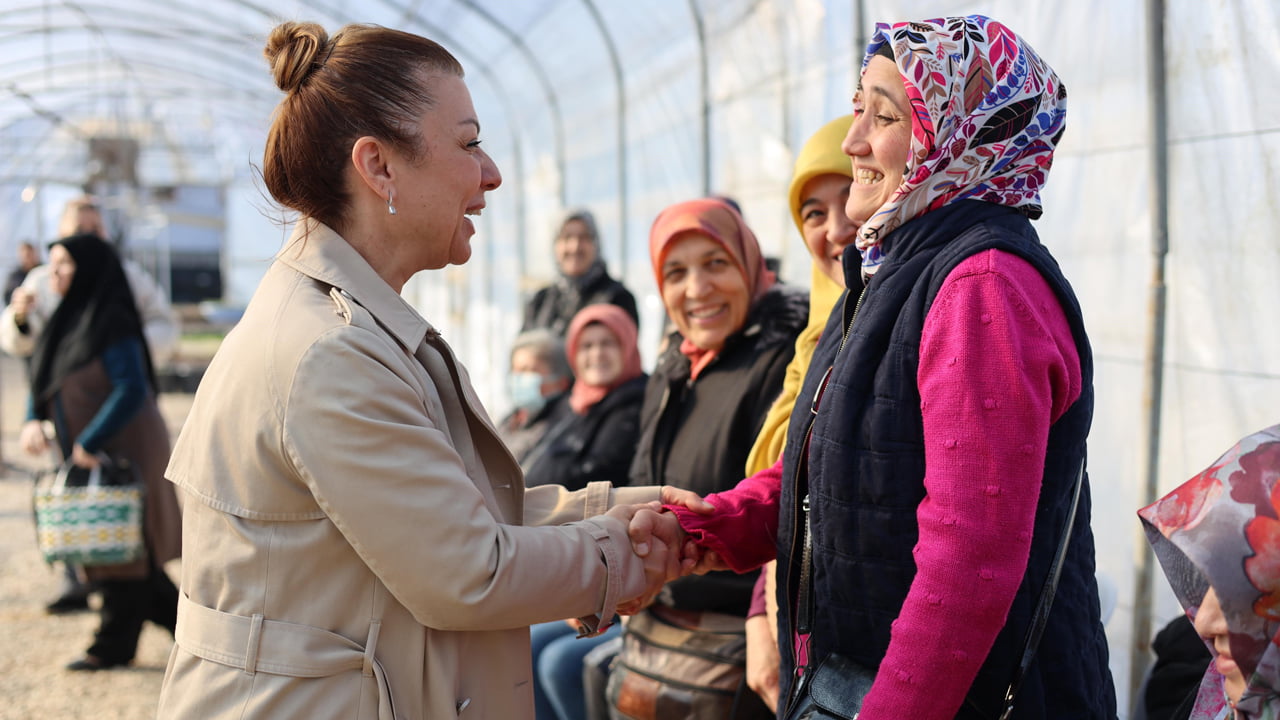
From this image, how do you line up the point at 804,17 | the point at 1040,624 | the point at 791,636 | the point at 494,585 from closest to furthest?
the point at 1040,624, the point at 494,585, the point at 791,636, the point at 804,17

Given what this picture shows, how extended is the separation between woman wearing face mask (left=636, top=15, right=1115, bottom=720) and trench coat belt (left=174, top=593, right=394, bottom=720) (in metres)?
0.68

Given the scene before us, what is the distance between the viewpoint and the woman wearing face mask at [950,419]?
1367mm

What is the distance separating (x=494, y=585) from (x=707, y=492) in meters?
1.10

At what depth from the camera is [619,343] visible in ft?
12.9

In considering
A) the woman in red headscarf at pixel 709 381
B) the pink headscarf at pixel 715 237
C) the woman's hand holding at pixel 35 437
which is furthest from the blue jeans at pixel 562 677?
the woman's hand holding at pixel 35 437

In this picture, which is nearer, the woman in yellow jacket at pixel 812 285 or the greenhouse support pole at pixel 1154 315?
the woman in yellow jacket at pixel 812 285

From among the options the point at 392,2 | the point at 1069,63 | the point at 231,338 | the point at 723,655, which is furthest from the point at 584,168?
the point at 231,338

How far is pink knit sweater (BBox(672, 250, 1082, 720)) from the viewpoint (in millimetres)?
1356

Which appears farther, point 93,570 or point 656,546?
point 93,570

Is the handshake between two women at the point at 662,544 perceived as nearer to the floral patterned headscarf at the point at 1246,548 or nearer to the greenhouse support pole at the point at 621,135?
the floral patterned headscarf at the point at 1246,548

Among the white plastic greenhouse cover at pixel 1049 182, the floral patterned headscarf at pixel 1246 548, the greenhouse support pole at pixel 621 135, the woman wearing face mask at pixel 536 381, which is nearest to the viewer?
the floral patterned headscarf at pixel 1246 548

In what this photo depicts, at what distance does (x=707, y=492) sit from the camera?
262 centimetres

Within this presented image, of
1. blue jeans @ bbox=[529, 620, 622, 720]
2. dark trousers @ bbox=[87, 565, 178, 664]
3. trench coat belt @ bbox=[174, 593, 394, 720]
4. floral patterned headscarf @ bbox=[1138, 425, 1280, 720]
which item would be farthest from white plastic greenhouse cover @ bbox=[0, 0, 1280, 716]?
dark trousers @ bbox=[87, 565, 178, 664]

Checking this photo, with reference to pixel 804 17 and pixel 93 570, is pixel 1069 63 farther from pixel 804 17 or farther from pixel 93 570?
pixel 93 570
